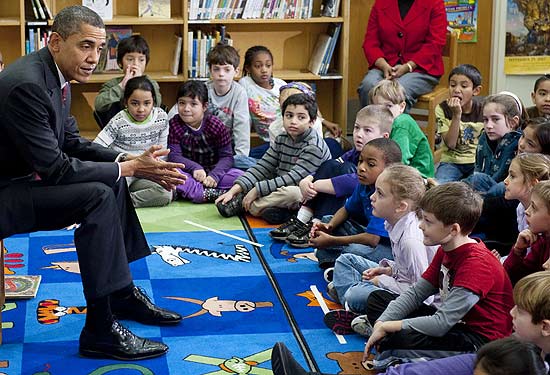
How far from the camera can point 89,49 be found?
3334 mm

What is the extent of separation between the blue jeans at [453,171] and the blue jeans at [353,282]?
151cm

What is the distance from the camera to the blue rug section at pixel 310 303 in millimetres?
3309

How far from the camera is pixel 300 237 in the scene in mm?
4613

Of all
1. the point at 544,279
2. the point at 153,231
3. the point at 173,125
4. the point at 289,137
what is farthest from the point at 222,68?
the point at 544,279

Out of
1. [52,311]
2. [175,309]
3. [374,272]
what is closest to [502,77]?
[374,272]

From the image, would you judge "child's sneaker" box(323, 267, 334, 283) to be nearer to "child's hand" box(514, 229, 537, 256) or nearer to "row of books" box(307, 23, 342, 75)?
"child's hand" box(514, 229, 537, 256)

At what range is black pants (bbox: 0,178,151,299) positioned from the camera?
3.22 meters

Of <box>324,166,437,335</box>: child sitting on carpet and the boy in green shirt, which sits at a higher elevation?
the boy in green shirt

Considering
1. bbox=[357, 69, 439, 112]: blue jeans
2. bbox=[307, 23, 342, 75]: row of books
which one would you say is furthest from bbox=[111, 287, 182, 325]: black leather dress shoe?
bbox=[307, 23, 342, 75]: row of books

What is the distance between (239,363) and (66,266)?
1.28 metres

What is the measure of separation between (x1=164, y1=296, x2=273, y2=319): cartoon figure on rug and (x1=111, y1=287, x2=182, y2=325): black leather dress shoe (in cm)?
12

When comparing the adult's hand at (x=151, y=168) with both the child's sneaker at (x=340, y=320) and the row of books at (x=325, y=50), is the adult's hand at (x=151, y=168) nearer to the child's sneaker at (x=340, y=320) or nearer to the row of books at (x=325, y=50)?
the child's sneaker at (x=340, y=320)

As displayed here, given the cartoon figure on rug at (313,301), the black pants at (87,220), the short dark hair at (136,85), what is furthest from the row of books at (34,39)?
the black pants at (87,220)

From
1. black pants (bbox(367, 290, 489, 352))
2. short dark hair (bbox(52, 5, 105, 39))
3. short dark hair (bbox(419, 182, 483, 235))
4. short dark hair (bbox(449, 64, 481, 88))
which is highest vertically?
short dark hair (bbox(52, 5, 105, 39))
